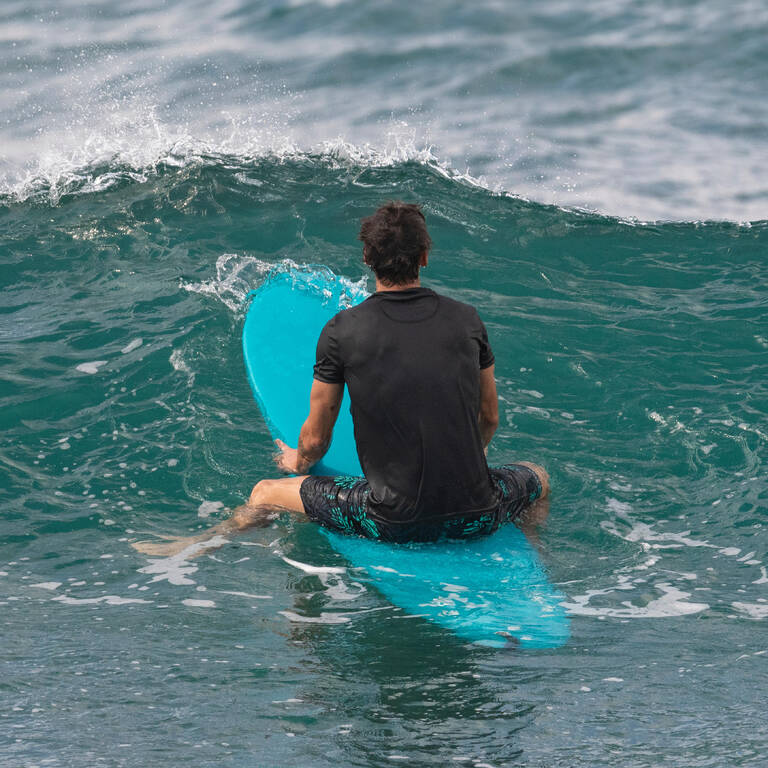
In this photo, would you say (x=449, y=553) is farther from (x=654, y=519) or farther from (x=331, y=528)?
(x=654, y=519)

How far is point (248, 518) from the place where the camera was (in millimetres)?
4688

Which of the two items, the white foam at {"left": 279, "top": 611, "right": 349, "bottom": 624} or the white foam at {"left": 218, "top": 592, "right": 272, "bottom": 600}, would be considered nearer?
the white foam at {"left": 279, "top": 611, "right": 349, "bottom": 624}

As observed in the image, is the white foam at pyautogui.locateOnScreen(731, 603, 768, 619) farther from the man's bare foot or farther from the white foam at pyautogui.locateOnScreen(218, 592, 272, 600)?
the man's bare foot

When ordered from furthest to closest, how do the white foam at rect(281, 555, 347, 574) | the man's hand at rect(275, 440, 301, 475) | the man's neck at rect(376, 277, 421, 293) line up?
the man's hand at rect(275, 440, 301, 475) < the white foam at rect(281, 555, 347, 574) < the man's neck at rect(376, 277, 421, 293)

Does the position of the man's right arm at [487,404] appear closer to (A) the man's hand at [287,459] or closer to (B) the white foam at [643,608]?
(B) the white foam at [643,608]

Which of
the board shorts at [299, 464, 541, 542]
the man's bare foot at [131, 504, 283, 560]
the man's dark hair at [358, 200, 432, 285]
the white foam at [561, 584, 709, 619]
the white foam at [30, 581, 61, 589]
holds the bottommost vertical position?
the white foam at [561, 584, 709, 619]

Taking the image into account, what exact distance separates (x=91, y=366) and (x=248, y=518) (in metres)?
2.13

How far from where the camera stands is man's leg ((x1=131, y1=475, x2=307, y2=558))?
4559 millimetres

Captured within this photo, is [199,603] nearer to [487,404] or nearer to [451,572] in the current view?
[451,572]

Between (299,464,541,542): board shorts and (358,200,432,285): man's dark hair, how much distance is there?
960 mm

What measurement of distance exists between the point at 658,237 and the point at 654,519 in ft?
13.9

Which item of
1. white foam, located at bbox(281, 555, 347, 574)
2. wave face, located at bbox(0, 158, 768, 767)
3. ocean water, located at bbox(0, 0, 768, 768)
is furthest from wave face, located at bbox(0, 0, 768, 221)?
white foam, located at bbox(281, 555, 347, 574)

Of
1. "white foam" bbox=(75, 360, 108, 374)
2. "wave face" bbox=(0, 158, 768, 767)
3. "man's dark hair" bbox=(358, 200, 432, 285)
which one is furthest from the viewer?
"white foam" bbox=(75, 360, 108, 374)

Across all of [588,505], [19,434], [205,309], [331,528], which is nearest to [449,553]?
[331,528]
